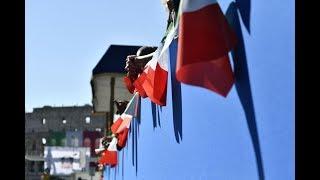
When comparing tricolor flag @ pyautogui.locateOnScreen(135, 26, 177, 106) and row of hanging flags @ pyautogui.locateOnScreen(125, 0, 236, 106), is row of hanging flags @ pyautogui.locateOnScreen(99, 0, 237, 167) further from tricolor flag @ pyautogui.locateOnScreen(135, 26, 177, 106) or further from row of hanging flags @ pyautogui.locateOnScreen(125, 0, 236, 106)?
tricolor flag @ pyautogui.locateOnScreen(135, 26, 177, 106)

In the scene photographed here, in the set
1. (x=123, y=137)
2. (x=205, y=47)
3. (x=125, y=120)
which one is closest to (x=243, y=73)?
(x=205, y=47)

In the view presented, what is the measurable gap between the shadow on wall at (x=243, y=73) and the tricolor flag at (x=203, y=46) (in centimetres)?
5

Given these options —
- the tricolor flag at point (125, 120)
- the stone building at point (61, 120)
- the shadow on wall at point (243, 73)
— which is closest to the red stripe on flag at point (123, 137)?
the tricolor flag at point (125, 120)

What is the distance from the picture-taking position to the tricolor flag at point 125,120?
8.42 m

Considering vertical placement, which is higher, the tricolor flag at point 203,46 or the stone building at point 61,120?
the tricolor flag at point 203,46

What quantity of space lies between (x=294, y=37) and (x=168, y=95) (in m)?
2.79

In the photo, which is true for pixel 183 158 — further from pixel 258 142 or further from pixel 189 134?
pixel 258 142

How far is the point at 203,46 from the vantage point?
292cm

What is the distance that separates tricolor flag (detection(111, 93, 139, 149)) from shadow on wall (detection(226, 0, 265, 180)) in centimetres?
507

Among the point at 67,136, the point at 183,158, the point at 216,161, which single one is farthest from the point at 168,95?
the point at 67,136

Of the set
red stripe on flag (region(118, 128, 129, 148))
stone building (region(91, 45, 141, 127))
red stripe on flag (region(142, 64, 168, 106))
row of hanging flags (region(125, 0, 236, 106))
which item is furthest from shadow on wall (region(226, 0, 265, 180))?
stone building (region(91, 45, 141, 127))

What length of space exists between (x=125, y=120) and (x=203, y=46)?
6740 mm

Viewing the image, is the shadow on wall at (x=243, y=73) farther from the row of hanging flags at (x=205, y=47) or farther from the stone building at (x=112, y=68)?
the stone building at (x=112, y=68)
